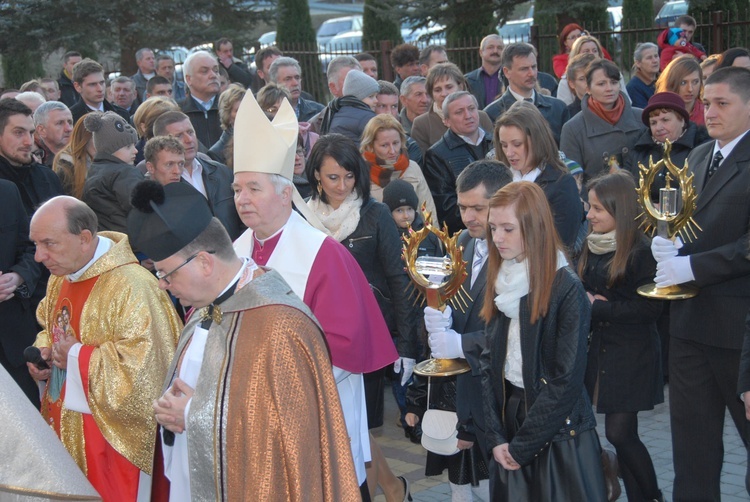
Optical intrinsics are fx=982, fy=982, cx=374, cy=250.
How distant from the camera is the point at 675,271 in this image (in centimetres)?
497

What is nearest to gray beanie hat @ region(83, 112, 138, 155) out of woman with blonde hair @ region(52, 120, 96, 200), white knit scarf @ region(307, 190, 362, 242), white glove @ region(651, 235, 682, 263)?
woman with blonde hair @ region(52, 120, 96, 200)

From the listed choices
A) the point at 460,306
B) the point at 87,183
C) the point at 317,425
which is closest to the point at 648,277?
the point at 460,306

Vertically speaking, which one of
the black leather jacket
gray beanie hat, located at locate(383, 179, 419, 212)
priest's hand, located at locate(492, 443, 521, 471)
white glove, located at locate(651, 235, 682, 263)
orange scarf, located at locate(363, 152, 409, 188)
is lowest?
priest's hand, located at locate(492, 443, 521, 471)

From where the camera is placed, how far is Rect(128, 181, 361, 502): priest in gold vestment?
11.2 feet

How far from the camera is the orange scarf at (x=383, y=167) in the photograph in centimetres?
768

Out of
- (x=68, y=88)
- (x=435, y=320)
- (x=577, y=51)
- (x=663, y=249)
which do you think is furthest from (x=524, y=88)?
(x=68, y=88)

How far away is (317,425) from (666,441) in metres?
4.03

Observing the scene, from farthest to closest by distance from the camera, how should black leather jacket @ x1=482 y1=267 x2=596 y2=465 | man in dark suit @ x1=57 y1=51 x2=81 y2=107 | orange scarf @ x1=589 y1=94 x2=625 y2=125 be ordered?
man in dark suit @ x1=57 y1=51 x2=81 y2=107 < orange scarf @ x1=589 y1=94 x2=625 y2=125 < black leather jacket @ x1=482 y1=267 x2=596 y2=465

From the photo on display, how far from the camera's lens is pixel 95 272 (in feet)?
16.1

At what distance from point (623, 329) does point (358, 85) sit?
412 centimetres

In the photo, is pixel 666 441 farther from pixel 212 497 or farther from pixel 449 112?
pixel 212 497

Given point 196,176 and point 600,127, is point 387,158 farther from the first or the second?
point 600,127

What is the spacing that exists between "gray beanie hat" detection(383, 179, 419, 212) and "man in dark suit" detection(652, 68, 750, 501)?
7.50ft

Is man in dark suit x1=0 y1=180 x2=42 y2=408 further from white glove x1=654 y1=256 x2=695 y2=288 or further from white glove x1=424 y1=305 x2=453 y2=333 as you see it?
white glove x1=654 y1=256 x2=695 y2=288
